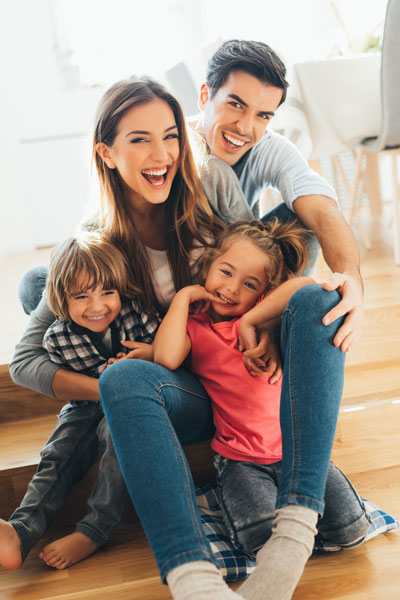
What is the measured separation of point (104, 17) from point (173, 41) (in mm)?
459

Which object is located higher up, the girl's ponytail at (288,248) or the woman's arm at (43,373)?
the girl's ponytail at (288,248)

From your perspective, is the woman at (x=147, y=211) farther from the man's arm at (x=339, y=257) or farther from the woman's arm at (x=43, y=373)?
the man's arm at (x=339, y=257)

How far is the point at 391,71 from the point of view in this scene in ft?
7.52

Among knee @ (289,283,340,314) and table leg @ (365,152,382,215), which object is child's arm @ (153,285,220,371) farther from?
table leg @ (365,152,382,215)

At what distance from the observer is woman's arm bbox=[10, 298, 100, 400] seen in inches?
48.9

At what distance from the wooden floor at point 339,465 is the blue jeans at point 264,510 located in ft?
0.19

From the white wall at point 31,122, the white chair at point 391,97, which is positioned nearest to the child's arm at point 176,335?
the white chair at point 391,97

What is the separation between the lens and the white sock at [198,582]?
779 millimetres

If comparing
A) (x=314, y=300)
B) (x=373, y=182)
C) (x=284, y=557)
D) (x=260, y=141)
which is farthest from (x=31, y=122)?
(x=284, y=557)

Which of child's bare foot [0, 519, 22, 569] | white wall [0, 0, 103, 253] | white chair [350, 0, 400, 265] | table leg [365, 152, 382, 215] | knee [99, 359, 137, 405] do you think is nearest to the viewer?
knee [99, 359, 137, 405]

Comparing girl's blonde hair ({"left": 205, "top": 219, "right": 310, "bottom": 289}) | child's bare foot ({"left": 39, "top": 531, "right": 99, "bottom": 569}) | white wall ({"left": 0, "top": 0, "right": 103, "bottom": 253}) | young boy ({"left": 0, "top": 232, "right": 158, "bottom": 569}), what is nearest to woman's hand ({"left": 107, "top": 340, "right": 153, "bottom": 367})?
young boy ({"left": 0, "top": 232, "right": 158, "bottom": 569})

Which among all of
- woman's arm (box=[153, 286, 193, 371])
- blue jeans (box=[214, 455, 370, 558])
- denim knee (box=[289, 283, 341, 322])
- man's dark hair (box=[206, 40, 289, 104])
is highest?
man's dark hair (box=[206, 40, 289, 104])

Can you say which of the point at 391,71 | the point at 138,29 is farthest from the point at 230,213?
the point at 138,29

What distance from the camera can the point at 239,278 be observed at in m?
1.25
